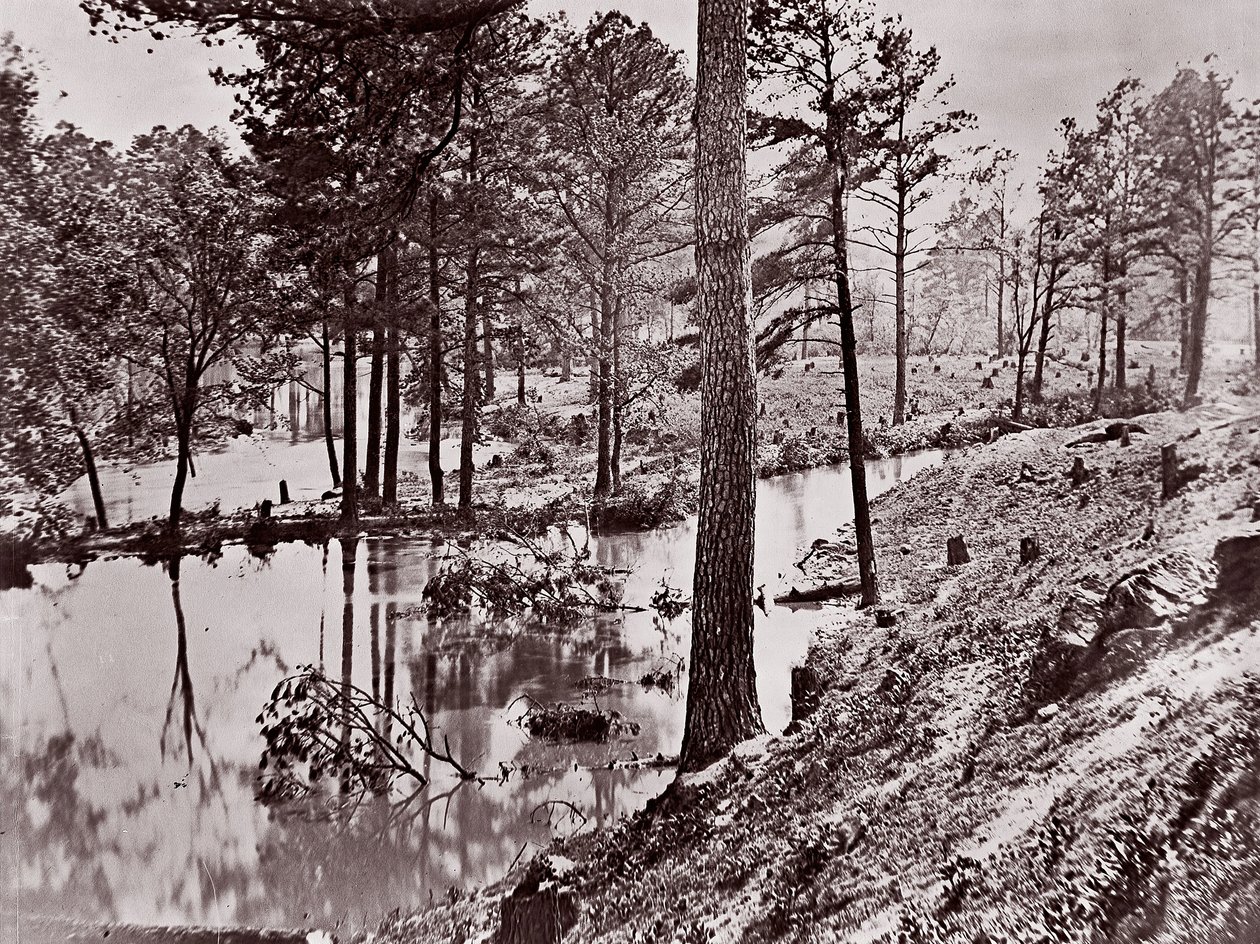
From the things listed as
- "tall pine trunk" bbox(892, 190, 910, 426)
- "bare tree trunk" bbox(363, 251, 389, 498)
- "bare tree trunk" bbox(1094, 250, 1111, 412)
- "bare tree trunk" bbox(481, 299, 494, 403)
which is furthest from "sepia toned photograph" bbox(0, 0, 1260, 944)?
"bare tree trunk" bbox(481, 299, 494, 403)

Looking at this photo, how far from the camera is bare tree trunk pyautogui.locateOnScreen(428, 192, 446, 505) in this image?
14.1 metres

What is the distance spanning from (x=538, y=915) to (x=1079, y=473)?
7.42 metres

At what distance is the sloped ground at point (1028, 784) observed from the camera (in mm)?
2420

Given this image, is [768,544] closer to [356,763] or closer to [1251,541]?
[356,763]

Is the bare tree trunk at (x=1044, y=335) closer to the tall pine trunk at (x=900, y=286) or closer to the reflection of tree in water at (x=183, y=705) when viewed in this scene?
the tall pine trunk at (x=900, y=286)

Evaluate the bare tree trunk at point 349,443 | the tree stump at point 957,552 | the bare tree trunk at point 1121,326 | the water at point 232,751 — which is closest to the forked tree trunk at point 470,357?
the bare tree trunk at point 349,443

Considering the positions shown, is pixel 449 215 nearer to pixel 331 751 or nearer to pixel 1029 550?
pixel 331 751

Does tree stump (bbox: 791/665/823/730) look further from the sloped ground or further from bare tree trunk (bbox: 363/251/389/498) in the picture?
bare tree trunk (bbox: 363/251/389/498)

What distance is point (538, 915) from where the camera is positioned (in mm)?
4277

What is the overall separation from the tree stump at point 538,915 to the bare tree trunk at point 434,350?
11.8 meters

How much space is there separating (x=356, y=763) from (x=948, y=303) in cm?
3610

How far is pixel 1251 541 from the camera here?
3.25 meters

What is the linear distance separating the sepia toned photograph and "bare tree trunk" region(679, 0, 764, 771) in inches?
1.4

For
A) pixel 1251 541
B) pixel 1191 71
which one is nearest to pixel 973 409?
pixel 1191 71
